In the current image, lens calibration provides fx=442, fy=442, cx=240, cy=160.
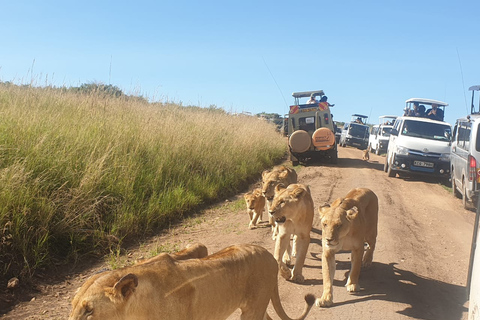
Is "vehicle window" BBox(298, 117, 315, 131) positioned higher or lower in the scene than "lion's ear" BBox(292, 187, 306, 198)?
higher

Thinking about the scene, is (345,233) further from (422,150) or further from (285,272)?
(422,150)

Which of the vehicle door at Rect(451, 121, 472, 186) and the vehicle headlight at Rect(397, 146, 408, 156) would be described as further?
the vehicle headlight at Rect(397, 146, 408, 156)

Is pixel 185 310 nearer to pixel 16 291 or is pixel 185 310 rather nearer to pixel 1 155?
pixel 16 291

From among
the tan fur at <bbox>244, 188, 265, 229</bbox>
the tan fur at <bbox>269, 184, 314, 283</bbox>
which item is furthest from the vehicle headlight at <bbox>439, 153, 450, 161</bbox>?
the tan fur at <bbox>269, 184, 314, 283</bbox>

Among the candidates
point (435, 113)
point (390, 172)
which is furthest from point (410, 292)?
point (435, 113)

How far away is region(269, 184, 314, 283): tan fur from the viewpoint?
5176 millimetres

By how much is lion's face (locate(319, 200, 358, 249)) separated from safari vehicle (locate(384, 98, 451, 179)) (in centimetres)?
1045

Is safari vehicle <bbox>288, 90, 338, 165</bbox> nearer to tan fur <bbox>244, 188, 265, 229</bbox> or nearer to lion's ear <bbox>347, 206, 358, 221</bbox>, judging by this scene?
tan fur <bbox>244, 188, 265, 229</bbox>

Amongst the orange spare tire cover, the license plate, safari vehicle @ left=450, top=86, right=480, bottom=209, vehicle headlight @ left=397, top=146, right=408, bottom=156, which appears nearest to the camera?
safari vehicle @ left=450, top=86, right=480, bottom=209

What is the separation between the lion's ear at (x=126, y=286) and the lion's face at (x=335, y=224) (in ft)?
8.99

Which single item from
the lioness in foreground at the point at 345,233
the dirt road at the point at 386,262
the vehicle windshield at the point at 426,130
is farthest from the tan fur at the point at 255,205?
the vehicle windshield at the point at 426,130

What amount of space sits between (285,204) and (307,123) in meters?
Result: 12.6

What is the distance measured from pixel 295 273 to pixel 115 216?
2.79 m

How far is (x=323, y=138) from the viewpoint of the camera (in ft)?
52.9
